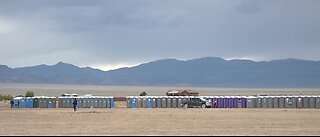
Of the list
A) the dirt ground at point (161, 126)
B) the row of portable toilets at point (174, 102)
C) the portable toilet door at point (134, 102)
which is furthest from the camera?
the portable toilet door at point (134, 102)

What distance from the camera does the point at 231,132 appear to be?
2886 cm

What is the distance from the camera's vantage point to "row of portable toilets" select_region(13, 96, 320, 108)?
221 feet

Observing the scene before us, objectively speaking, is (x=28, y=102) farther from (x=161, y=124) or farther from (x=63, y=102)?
(x=161, y=124)

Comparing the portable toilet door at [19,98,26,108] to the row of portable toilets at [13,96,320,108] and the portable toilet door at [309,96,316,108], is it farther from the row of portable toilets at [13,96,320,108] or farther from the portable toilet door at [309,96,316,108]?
the portable toilet door at [309,96,316,108]

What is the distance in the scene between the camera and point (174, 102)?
70.3 metres

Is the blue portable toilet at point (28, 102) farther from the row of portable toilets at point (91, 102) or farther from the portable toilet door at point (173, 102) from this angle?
the portable toilet door at point (173, 102)

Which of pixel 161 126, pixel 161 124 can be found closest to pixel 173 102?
pixel 161 124

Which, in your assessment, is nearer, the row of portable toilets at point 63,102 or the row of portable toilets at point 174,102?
the row of portable toilets at point 174,102

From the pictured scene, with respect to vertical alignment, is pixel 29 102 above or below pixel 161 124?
above

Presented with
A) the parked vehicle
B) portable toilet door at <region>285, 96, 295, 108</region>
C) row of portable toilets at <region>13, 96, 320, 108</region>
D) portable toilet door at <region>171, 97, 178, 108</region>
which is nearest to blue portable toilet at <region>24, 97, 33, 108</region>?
row of portable toilets at <region>13, 96, 320, 108</region>

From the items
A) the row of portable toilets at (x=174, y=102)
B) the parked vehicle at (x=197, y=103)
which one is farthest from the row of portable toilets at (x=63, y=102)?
the parked vehicle at (x=197, y=103)

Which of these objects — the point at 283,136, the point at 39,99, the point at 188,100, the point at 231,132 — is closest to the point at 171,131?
the point at 231,132

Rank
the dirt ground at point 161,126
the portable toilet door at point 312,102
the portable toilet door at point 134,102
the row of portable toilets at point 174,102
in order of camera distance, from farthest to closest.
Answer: the portable toilet door at point 134,102 → the row of portable toilets at point 174,102 → the portable toilet door at point 312,102 → the dirt ground at point 161,126

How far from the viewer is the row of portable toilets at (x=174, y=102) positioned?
221 feet
